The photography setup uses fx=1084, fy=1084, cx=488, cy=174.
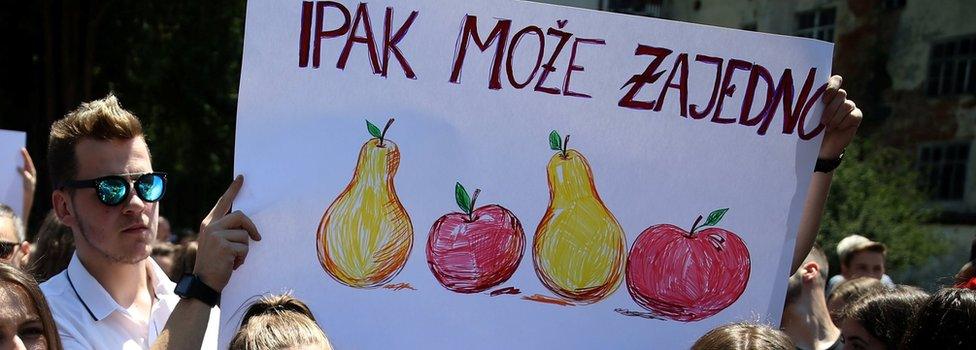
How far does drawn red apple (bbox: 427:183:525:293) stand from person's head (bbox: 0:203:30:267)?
60.8 inches

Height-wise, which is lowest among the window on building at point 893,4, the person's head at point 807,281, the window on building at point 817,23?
the person's head at point 807,281

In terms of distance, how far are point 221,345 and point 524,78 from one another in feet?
2.87

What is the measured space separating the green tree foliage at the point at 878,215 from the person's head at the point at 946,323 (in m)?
11.4

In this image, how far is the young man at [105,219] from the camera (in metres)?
2.37

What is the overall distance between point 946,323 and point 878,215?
502 inches

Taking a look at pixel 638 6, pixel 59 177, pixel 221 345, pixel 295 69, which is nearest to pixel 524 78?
pixel 295 69

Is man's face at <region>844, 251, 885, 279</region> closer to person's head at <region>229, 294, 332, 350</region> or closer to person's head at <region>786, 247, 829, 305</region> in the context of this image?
person's head at <region>786, 247, 829, 305</region>

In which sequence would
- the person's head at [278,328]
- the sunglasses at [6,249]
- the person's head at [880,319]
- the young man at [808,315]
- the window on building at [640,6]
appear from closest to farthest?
the person's head at [278,328] → the person's head at [880,319] → the sunglasses at [6,249] → the young man at [808,315] → the window on building at [640,6]

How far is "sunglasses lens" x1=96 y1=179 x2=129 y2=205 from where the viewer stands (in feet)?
7.74

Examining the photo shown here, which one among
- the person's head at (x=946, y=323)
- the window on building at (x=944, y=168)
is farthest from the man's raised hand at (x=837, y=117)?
the window on building at (x=944, y=168)

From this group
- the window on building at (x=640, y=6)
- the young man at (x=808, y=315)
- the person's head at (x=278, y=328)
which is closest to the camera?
the person's head at (x=278, y=328)

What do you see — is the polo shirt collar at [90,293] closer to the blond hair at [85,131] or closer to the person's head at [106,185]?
the person's head at [106,185]

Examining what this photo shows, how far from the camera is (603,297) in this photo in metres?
2.46

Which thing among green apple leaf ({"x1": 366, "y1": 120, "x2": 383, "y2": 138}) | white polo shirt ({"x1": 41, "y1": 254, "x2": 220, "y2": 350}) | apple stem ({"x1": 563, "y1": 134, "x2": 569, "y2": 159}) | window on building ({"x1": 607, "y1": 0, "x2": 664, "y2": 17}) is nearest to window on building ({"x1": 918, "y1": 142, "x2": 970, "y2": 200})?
window on building ({"x1": 607, "y1": 0, "x2": 664, "y2": 17})
